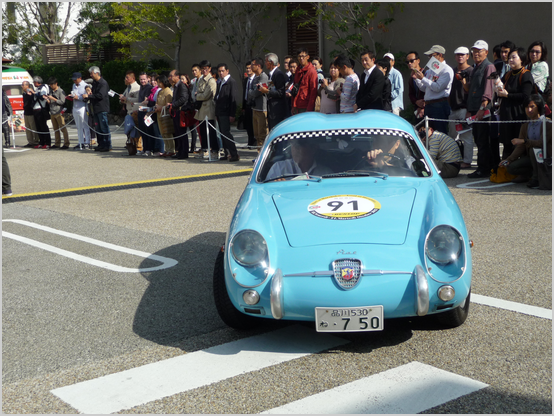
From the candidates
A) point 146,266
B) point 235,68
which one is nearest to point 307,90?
point 146,266

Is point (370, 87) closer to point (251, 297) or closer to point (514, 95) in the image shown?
point (514, 95)

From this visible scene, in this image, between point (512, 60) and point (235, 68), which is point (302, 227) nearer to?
point (512, 60)

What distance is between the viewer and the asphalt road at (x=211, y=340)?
10.4 ft

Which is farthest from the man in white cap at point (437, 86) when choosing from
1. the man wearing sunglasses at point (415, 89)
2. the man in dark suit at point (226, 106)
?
the man in dark suit at point (226, 106)

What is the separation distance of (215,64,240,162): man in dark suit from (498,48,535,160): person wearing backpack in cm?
554

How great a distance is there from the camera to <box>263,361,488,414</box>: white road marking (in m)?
3.01

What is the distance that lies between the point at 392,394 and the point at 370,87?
7109 millimetres

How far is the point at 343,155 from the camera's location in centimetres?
476

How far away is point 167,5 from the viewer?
2323 centimetres

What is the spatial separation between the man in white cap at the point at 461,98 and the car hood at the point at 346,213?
613 centimetres

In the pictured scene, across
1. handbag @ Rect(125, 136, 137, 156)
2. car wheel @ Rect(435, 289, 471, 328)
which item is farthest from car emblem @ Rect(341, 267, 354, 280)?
handbag @ Rect(125, 136, 137, 156)

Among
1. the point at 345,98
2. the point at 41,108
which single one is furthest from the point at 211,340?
the point at 41,108

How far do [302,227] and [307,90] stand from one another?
7.63m

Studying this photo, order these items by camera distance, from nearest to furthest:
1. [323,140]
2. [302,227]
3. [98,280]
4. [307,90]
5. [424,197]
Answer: [302,227] → [424,197] → [323,140] → [98,280] → [307,90]
